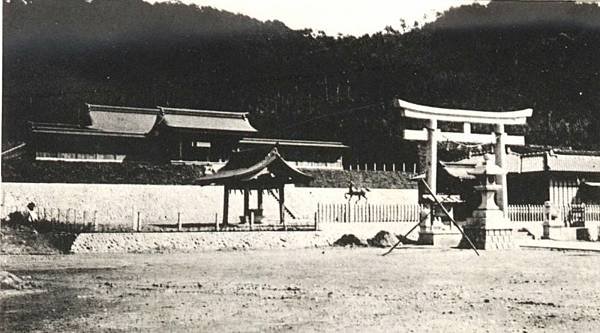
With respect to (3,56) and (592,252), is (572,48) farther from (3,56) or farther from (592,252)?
(3,56)

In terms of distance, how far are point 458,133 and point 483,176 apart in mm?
2941

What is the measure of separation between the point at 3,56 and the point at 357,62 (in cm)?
973

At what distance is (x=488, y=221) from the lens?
33.7 feet

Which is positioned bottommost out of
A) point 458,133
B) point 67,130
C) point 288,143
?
point 458,133

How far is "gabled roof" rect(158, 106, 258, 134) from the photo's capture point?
Result: 19078 mm

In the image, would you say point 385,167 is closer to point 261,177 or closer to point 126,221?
point 261,177

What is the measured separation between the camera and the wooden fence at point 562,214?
601 inches

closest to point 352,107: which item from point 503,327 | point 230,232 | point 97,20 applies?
point 230,232

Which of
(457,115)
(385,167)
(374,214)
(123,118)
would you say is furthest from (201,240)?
(385,167)

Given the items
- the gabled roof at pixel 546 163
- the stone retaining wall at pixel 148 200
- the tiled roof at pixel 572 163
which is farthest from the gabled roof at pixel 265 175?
the tiled roof at pixel 572 163

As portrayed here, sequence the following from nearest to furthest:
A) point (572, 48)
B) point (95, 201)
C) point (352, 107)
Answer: point (572, 48)
point (95, 201)
point (352, 107)

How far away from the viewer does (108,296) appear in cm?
539

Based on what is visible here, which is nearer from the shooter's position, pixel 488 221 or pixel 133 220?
pixel 488 221

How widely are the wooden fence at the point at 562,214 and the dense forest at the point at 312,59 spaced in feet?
8.59
